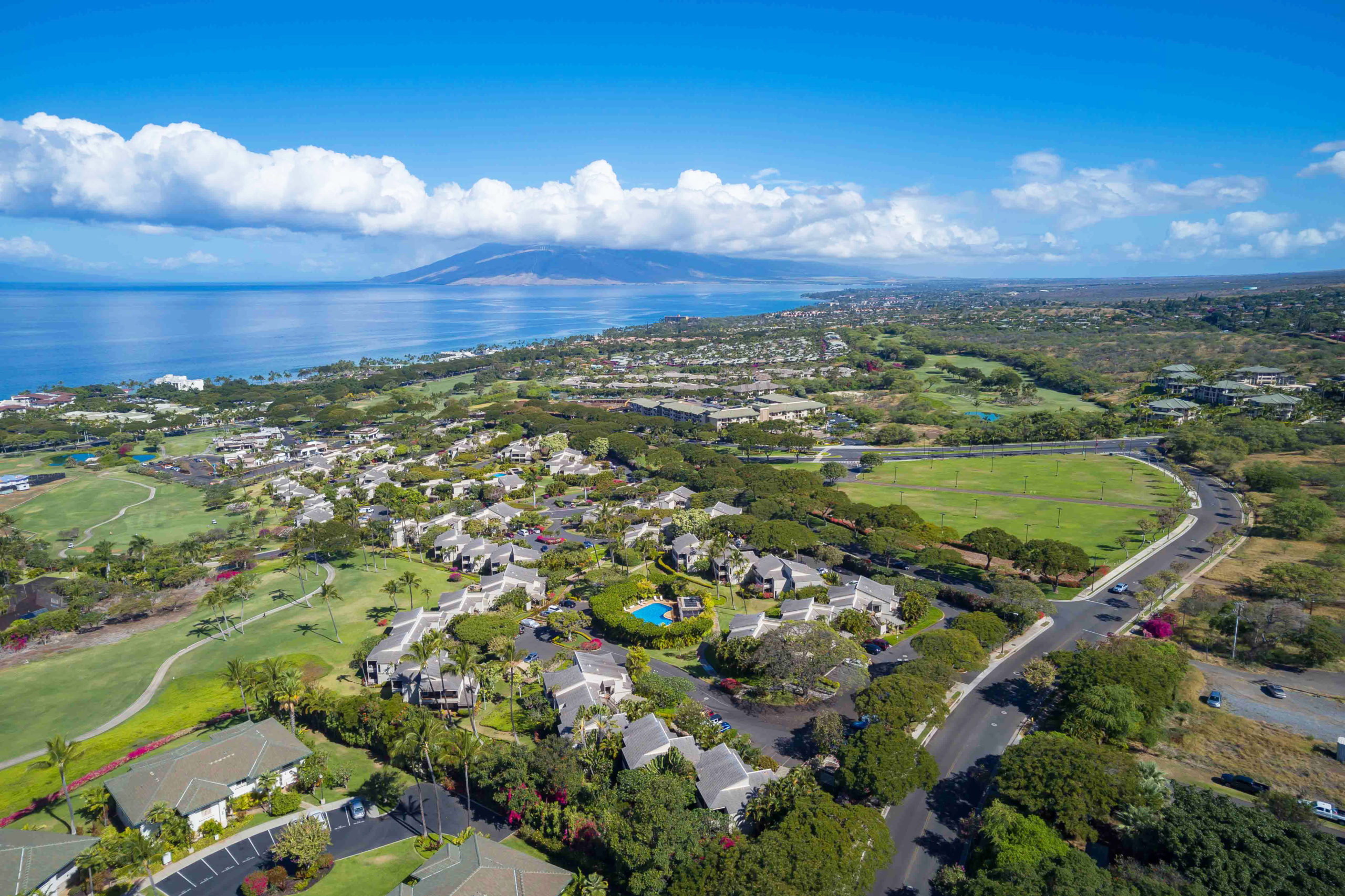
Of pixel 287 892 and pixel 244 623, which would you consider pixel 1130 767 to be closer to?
pixel 287 892

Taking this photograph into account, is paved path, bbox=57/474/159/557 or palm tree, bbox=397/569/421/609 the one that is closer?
palm tree, bbox=397/569/421/609

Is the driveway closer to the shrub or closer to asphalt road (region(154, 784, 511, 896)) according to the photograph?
asphalt road (region(154, 784, 511, 896))

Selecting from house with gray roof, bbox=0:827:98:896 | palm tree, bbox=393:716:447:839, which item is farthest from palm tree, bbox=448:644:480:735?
house with gray roof, bbox=0:827:98:896

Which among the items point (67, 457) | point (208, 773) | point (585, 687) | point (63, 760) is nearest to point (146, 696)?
point (63, 760)

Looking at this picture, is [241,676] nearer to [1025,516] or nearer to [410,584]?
[410,584]

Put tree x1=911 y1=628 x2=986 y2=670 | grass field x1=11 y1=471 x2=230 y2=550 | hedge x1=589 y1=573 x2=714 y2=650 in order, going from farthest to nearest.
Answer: grass field x1=11 y1=471 x2=230 y2=550
hedge x1=589 y1=573 x2=714 y2=650
tree x1=911 y1=628 x2=986 y2=670

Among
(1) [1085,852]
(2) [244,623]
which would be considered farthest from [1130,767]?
(2) [244,623]
